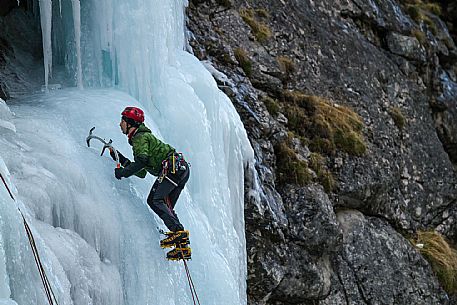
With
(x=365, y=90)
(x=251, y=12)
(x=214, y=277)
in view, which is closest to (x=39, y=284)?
(x=214, y=277)

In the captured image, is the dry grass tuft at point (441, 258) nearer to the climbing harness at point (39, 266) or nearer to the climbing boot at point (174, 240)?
the climbing boot at point (174, 240)

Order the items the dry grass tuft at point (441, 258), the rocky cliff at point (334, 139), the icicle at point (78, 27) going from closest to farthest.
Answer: the icicle at point (78, 27) → the rocky cliff at point (334, 139) → the dry grass tuft at point (441, 258)

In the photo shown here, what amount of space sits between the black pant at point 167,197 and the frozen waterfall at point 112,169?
0.48ft

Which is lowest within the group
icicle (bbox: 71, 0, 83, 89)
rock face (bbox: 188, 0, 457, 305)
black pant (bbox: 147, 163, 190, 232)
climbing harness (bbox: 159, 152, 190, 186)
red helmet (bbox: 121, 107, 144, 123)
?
rock face (bbox: 188, 0, 457, 305)

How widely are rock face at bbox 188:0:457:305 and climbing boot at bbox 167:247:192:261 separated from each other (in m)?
2.89

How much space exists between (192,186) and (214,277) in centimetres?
109

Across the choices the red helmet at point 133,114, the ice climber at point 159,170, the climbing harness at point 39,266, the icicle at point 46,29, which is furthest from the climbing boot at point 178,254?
the icicle at point 46,29

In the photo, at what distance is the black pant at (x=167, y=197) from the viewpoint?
18.4 feet

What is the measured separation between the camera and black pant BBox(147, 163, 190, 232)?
5.60 metres

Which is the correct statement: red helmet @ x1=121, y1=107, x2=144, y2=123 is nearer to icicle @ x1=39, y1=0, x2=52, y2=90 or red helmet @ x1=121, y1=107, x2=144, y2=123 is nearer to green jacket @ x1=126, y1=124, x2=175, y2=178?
green jacket @ x1=126, y1=124, x2=175, y2=178

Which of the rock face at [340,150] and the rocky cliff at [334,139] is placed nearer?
the rocky cliff at [334,139]

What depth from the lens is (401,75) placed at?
12898 millimetres

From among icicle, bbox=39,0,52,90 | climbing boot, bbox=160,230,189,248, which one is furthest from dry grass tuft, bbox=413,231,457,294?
icicle, bbox=39,0,52,90

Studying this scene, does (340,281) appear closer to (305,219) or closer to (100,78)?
(305,219)
